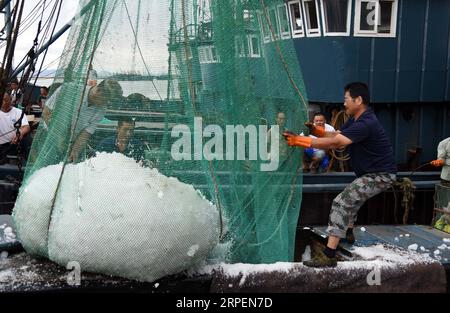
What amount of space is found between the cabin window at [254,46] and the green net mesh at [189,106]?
0.01 m

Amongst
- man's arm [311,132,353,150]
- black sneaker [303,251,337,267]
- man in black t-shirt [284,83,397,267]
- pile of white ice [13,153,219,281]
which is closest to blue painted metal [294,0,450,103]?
man in black t-shirt [284,83,397,267]

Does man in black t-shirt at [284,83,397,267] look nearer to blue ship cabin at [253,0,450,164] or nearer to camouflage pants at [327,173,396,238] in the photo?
camouflage pants at [327,173,396,238]

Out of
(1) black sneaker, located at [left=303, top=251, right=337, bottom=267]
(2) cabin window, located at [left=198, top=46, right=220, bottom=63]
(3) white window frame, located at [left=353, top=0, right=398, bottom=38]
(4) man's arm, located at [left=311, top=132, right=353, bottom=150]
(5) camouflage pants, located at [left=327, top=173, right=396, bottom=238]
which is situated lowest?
(1) black sneaker, located at [left=303, top=251, right=337, bottom=267]

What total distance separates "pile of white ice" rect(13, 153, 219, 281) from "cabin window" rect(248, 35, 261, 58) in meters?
1.38

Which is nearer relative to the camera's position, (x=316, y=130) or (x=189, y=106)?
(x=189, y=106)

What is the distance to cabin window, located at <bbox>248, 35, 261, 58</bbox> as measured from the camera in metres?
4.43

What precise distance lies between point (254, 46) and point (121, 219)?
1.96 meters

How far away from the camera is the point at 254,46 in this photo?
4477 millimetres

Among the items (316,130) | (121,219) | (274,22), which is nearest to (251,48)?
(274,22)

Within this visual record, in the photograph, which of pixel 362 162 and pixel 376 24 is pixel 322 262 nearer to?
pixel 362 162

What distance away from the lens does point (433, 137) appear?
11000 mm

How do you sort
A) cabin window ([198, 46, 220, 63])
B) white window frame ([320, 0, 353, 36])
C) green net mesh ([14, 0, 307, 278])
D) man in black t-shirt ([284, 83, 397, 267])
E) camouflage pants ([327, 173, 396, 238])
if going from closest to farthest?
green net mesh ([14, 0, 307, 278]) → cabin window ([198, 46, 220, 63]) → man in black t-shirt ([284, 83, 397, 267]) → camouflage pants ([327, 173, 396, 238]) → white window frame ([320, 0, 353, 36])

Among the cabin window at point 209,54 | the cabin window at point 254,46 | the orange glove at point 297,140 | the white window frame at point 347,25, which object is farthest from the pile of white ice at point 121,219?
the white window frame at point 347,25
